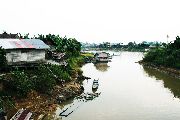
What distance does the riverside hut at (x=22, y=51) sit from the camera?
35.7 meters

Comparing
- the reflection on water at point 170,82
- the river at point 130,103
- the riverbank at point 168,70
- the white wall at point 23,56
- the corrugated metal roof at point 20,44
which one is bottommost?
the river at point 130,103

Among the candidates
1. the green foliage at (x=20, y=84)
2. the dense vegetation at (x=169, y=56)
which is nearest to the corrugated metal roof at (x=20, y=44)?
the green foliage at (x=20, y=84)

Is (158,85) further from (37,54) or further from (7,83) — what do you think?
(7,83)

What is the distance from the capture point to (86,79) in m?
50.8

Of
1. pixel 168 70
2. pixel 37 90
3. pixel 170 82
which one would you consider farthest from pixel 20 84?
pixel 168 70

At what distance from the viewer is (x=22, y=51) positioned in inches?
1458

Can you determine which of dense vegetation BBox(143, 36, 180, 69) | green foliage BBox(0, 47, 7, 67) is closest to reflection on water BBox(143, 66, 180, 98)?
dense vegetation BBox(143, 36, 180, 69)

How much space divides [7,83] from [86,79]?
21883 millimetres

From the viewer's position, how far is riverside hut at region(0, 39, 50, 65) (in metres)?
35.7

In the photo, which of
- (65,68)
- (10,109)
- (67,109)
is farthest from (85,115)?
(65,68)

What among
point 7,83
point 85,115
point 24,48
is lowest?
point 85,115

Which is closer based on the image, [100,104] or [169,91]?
[100,104]

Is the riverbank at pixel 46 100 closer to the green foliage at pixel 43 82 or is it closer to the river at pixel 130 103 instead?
the green foliage at pixel 43 82

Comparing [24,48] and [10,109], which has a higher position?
[24,48]
